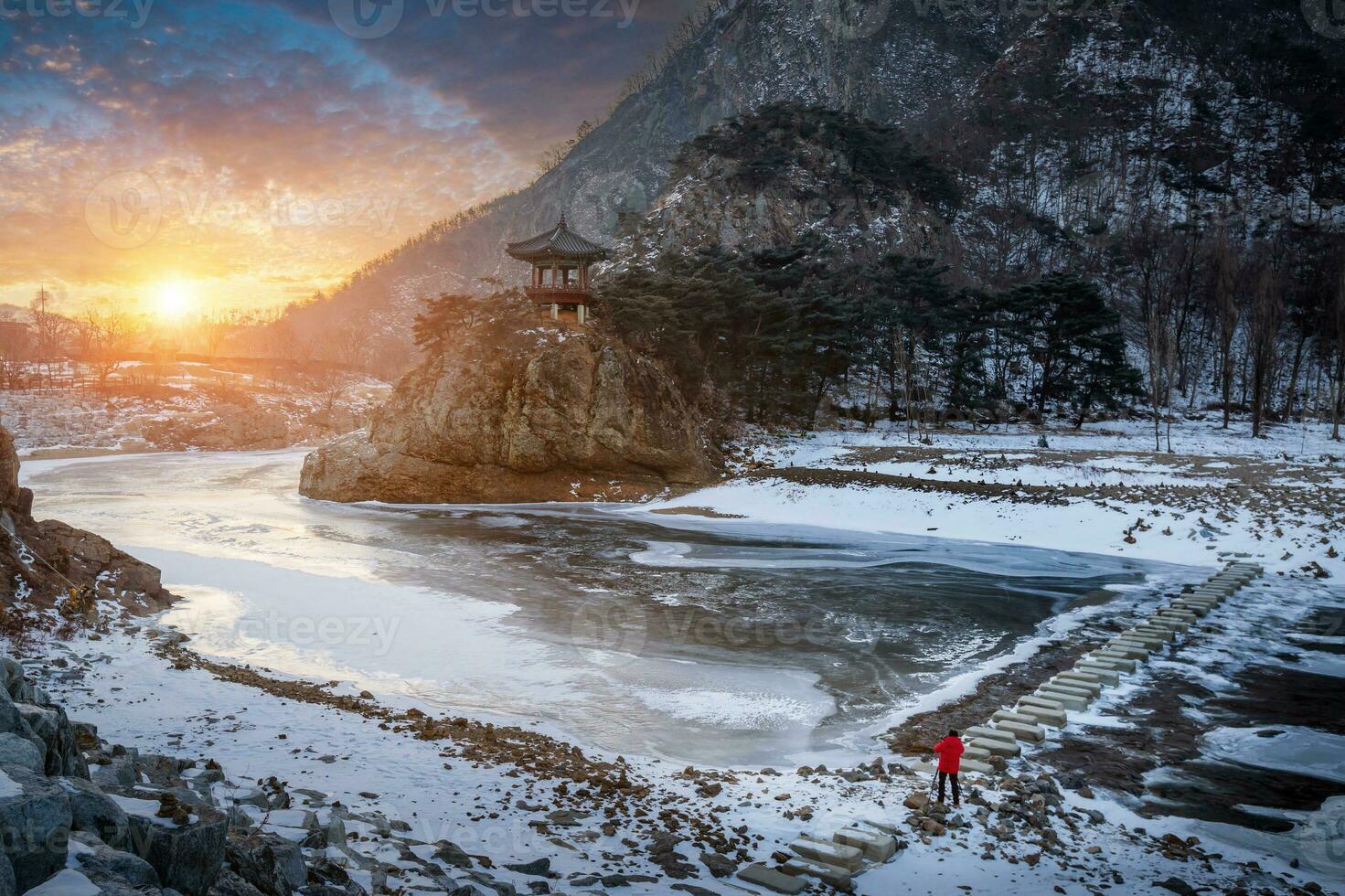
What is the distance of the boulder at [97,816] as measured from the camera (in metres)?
4.60

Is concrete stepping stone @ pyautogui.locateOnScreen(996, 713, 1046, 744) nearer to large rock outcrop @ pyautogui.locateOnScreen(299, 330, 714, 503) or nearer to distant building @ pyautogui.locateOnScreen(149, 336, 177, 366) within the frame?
large rock outcrop @ pyautogui.locateOnScreen(299, 330, 714, 503)

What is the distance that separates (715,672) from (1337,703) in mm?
10301

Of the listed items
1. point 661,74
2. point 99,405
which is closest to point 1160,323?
point 99,405

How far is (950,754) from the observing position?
8.39 meters

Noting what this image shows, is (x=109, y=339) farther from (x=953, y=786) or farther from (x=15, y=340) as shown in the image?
(x=953, y=786)

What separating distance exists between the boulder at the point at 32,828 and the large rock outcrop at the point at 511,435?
3559cm

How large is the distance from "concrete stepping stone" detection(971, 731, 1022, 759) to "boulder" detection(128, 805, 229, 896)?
8.96m

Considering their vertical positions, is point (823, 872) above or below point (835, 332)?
below

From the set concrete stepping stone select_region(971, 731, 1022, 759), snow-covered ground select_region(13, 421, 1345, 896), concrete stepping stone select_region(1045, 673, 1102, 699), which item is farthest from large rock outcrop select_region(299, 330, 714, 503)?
→ concrete stepping stone select_region(971, 731, 1022, 759)

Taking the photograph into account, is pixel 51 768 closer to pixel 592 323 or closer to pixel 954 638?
pixel 954 638

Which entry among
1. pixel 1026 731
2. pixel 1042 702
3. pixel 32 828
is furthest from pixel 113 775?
pixel 1042 702

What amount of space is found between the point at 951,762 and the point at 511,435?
110 ft

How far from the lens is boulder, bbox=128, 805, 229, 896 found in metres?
4.57

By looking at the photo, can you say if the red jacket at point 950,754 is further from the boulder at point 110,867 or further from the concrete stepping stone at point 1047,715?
the boulder at point 110,867
